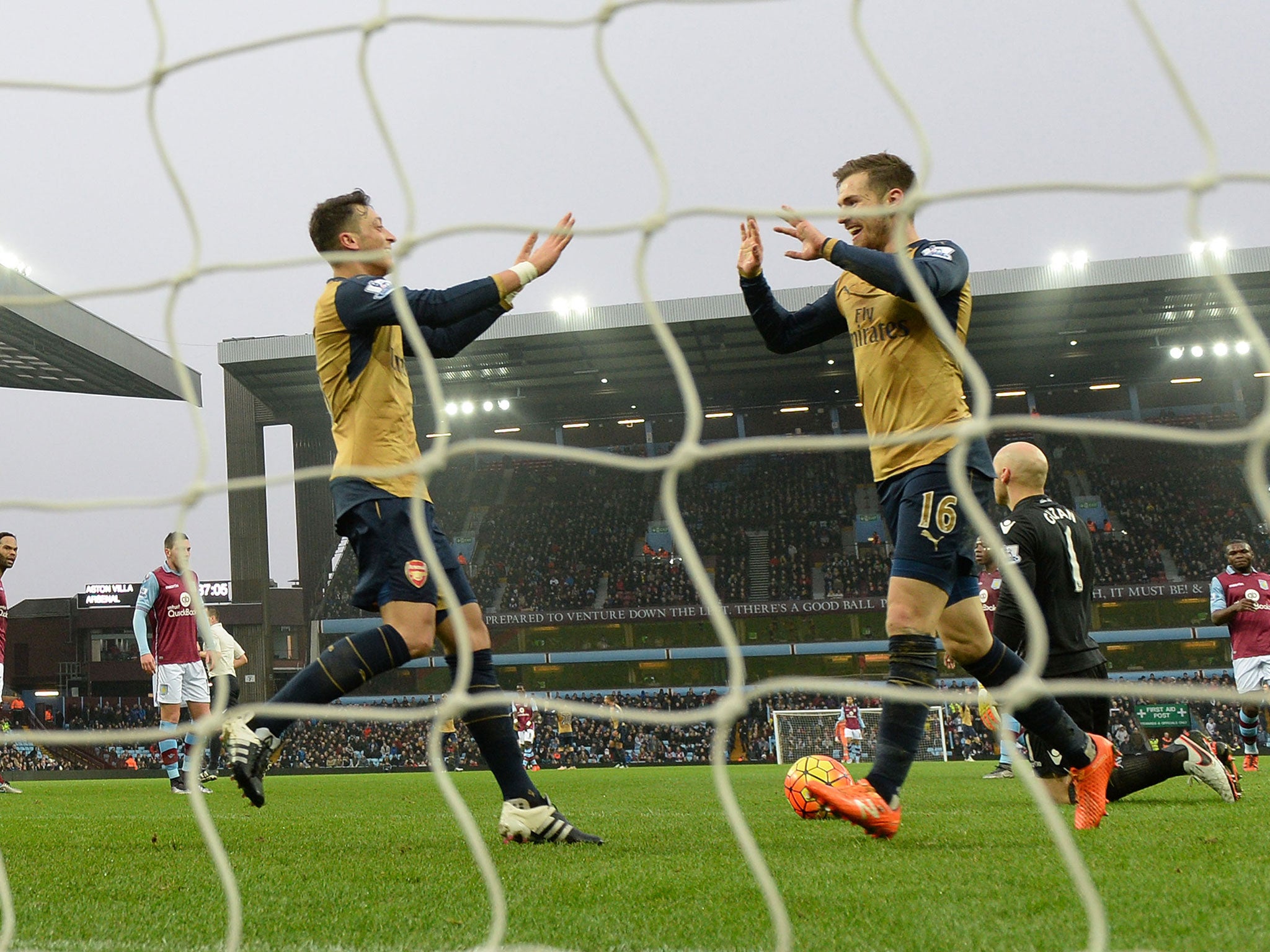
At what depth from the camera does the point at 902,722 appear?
2.85 meters

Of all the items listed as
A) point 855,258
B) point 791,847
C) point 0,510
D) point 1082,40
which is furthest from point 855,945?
point 1082,40

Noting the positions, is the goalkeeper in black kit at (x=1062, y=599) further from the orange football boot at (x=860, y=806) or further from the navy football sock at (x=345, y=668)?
the navy football sock at (x=345, y=668)

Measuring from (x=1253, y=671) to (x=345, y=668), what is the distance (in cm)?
731

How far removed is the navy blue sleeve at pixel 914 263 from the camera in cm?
261

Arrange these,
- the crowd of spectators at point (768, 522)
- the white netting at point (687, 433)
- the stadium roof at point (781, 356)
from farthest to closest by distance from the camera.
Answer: the crowd of spectators at point (768, 522)
the stadium roof at point (781, 356)
the white netting at point (687, 433)

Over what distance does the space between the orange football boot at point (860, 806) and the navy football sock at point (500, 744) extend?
898mm

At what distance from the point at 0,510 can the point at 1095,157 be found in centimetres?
3013

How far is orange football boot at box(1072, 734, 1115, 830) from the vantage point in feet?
10.3

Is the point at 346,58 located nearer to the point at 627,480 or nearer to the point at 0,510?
the point at 0,510

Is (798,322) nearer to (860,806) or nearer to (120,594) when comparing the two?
(860,806)

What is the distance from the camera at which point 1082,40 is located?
846 inches

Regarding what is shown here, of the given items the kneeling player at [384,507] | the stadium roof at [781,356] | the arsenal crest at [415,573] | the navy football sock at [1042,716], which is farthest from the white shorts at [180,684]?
the stadium roof at [781,356]

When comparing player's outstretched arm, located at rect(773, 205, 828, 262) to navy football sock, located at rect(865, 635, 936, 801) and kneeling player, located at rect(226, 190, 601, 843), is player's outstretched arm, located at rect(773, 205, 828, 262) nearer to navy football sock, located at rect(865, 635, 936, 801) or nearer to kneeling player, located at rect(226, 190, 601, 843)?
kneeling player, located at rect(226, 190, 601, 843)

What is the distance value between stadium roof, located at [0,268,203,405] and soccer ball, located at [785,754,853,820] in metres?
18.5
